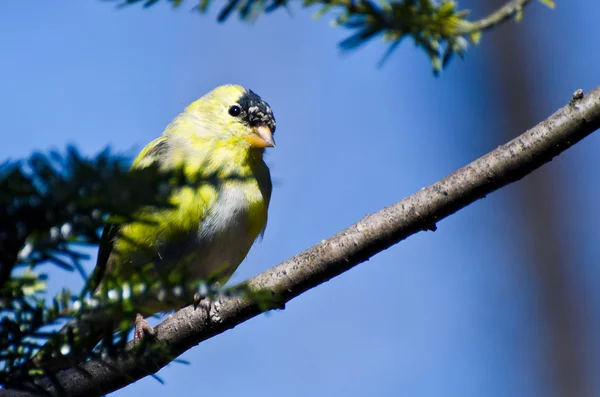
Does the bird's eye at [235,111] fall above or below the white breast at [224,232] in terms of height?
above

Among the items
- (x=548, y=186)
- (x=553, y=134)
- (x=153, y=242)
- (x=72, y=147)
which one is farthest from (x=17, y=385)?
(x=548, y=186)

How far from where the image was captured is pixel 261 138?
10.8ft

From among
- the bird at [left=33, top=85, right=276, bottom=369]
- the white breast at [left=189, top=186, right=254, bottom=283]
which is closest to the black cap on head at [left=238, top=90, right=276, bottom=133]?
the bird at [left=33, top=85, right=276, bottom=369]

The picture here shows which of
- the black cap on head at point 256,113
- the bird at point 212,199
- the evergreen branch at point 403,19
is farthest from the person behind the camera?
the black cap on head at point 256,113

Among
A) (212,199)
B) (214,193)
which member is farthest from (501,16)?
(212,199)

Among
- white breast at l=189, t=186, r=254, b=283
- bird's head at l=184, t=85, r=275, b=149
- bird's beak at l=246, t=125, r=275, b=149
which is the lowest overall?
white breast at l=189, t=186, r=254, b=283

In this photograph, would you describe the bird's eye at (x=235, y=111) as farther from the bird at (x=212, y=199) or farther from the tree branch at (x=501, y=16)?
the tree branch at (x=501, y=16)

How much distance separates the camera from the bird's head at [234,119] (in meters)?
3.29

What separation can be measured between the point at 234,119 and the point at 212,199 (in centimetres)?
75

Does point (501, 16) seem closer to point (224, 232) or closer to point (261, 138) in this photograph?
point (224, 232)

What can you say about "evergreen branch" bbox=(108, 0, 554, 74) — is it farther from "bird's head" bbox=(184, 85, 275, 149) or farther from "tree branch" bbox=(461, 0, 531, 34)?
"bird's head" bbox=(184, 85, 275, 149)

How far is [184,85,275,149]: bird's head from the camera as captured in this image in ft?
10.8

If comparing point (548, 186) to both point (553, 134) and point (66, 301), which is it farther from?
point (66, 301)

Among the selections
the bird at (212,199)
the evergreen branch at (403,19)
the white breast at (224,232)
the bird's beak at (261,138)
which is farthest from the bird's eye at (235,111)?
the evergreen branch at (403,19)
